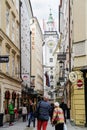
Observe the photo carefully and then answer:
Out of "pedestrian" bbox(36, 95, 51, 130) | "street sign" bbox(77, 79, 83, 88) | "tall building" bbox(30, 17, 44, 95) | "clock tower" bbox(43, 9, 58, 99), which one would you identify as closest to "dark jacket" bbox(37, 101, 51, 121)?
"pedestrian" bbox(36, 95, 51, 130)

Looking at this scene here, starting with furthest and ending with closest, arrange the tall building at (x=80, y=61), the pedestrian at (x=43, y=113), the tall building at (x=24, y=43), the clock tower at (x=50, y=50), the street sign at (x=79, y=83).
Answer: the clock tower at (x=50, y=50) < the tall building at (x=24, y=43) < the tall building at (x=80, y=61) < the street sign at (x=79, y=83) < the pedestrian at (x=43, y=113)

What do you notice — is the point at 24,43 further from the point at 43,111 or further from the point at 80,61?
the point at 43,111

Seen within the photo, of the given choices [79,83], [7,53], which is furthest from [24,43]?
[79,83]

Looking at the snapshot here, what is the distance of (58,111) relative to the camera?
1515 centimetres

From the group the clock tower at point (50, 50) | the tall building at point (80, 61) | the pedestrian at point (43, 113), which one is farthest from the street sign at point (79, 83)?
the clock tower at point (50, 50)

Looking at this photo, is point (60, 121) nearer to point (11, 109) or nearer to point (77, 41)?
point (77, 41)

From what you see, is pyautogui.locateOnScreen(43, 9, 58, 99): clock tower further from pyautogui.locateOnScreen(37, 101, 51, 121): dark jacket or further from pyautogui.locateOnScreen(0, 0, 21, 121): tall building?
pyautogui.locateOnScreen(37, 101, 51, 121): dark jacket

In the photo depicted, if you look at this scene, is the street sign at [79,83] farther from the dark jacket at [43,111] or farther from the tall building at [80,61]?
the dark jacket at [43,111]

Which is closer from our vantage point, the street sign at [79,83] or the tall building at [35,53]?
the street sign at [79,83]

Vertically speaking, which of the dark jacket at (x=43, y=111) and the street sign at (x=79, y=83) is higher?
the street sign at (x=79, y=83)

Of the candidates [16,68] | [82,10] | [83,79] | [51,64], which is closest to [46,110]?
[83,79]

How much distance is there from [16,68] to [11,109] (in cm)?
1259

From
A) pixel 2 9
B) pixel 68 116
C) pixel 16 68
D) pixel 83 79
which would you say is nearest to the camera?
pixel 83 79

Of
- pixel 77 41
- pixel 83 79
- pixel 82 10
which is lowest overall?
pixel 83 79
